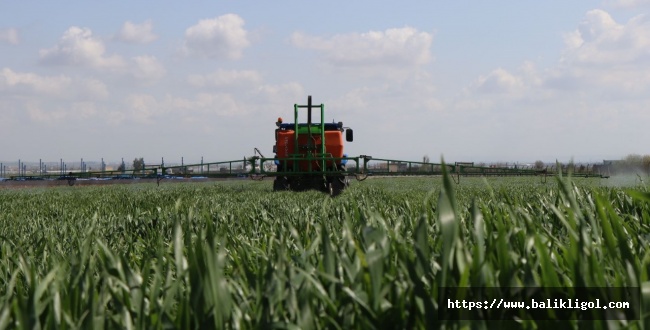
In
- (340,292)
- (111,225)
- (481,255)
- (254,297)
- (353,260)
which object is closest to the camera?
(481,255)

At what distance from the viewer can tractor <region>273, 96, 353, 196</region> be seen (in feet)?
63.3

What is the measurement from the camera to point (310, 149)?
19438 mm

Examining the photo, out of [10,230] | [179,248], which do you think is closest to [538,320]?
[179,248]

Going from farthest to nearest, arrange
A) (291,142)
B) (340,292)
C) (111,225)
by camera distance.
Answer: (291,142), (111,225), (340,292)

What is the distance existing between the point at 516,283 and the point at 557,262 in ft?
2.00

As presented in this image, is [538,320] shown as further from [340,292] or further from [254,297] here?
[254,297]

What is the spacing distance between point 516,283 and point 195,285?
64 centimetres

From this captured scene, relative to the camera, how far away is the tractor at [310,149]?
A: 19.3 meters

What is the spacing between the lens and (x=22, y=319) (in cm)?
135

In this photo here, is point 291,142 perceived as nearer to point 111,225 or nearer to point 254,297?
point 111,225

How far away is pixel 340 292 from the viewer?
1603 mm

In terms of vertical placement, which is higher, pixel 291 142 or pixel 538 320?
pixel 291 142

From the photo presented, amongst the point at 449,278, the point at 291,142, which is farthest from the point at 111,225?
the point at 291,142

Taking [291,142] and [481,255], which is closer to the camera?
[481,255]
